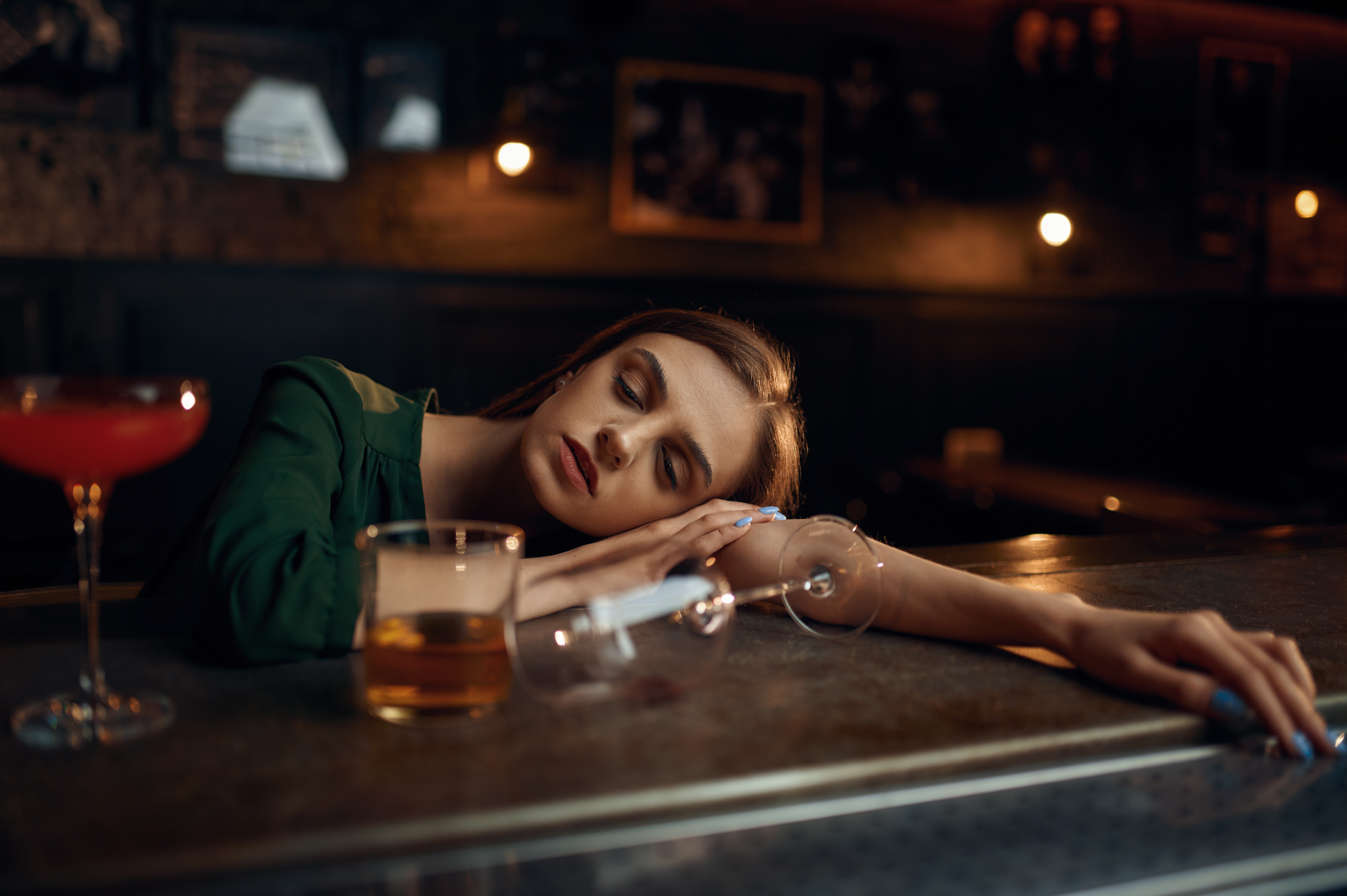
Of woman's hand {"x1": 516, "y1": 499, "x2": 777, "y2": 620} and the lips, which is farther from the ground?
the lips

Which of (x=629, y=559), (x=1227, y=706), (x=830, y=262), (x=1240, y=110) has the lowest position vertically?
(x=1227, y=706)

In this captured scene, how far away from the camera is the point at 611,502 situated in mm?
1239

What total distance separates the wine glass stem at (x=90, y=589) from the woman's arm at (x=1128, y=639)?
65 centimetres

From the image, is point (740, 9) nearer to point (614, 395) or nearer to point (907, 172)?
point (907, 172)

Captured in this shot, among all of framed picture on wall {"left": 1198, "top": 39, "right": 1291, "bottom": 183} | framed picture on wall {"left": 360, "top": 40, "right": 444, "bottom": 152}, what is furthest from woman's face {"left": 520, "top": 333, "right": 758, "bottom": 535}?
framed picture on wall {"left": 1198, "top": 39, "right": 1291, "bottom": 183}

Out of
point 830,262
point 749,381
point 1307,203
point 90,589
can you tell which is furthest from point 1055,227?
point 90,589

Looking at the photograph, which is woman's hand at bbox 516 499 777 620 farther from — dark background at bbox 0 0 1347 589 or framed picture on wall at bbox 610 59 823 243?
framed picture on wall at bbox 610 59 823 243

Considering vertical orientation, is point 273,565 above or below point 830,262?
below

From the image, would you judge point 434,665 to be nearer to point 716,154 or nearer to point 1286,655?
point 1286,655

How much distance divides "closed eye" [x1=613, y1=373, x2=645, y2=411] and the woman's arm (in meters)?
0.31

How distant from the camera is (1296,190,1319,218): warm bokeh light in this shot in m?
4.77

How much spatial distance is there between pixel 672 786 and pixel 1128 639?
46cm

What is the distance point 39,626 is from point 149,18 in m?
3.41

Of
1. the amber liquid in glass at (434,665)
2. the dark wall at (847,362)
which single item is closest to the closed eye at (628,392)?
the amber liquid in glass at (434,665)
